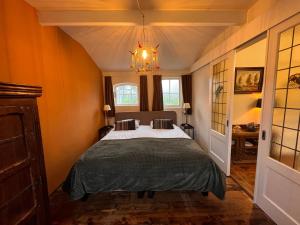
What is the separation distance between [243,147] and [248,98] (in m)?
1.17

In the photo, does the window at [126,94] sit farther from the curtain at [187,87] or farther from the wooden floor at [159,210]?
the wooden floor at [159,210]

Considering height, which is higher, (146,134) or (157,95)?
(157,95)

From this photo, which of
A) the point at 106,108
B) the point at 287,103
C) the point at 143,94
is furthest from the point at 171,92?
the point at 287,103

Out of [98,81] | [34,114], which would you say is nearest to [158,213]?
[34,114]

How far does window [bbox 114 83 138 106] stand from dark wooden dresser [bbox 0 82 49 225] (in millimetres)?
3989

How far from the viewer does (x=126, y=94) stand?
5133mm

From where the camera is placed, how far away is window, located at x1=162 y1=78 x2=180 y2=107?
512cm

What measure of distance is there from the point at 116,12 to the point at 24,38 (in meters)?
1.22

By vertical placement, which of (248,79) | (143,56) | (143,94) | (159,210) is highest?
(143,56)

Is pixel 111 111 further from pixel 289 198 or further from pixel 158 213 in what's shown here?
pixel 289 198

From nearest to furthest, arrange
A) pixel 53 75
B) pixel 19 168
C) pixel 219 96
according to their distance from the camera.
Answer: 1. pixel 19 168
2. pixel 53 75
3. pixel 219 96

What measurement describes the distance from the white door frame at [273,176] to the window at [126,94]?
3.70 m

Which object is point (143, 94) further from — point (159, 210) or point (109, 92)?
point (159, 210)

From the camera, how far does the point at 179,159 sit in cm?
219
